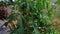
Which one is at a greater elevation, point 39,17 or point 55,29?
point 39,17

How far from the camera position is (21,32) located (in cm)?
144

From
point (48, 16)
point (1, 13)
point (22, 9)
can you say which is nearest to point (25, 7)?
point (22, 9)

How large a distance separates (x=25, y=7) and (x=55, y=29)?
416mm

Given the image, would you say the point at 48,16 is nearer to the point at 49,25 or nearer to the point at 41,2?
the point at 49,25

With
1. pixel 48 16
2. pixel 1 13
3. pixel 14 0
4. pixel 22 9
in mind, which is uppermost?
pixel 14 0

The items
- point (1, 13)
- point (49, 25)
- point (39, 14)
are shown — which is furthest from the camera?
point (1, 13)

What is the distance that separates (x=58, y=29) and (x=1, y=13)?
7.75 feet

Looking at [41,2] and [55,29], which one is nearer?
[41,2]

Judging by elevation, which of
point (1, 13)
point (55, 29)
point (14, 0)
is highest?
point (14, 0)

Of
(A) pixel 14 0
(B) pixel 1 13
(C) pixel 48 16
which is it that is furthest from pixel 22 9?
(B) pixel 1 13

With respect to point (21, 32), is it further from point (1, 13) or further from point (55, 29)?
point (1, 13)

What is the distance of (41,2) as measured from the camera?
138 cm

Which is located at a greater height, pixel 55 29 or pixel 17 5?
pixel 17 5

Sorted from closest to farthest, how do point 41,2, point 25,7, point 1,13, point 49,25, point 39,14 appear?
point 41,2
point 25,7
point 39,14
point 49,25
point 1,13
